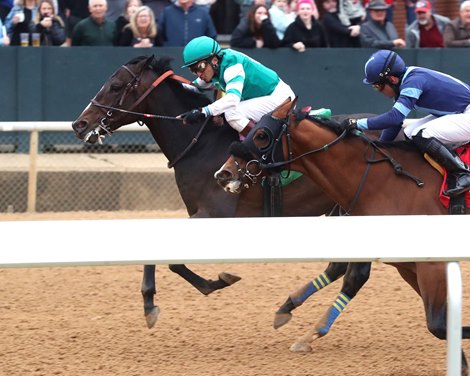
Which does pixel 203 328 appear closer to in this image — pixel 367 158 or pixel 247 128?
pixel 247 128

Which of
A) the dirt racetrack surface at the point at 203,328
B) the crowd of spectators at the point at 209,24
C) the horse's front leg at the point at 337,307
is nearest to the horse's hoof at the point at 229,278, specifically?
the dirt racetrack surface at the point at 203,328

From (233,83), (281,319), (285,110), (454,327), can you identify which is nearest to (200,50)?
(233,83)

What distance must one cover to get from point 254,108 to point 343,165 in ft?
4.55

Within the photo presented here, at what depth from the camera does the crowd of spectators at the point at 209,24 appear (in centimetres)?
1091

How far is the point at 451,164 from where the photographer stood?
5.64m

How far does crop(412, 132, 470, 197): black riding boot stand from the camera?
560 cm

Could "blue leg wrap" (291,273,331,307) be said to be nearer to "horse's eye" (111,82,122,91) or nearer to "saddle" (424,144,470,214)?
"saddle" (424,144,470,214)

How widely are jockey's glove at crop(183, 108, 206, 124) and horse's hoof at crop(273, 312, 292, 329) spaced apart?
1.26 m

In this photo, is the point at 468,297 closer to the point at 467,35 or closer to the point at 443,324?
the point at 443,324

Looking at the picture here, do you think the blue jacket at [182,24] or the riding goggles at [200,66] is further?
the blue jacket at [182,24]

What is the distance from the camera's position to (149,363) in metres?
5.96

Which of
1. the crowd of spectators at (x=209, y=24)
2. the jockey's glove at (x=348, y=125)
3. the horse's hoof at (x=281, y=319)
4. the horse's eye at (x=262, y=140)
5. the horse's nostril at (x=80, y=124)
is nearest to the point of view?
the horse's eye at (x=262, y=140)

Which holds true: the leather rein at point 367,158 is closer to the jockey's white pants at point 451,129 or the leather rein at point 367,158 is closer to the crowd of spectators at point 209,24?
the jockey's white pants at point 451,129

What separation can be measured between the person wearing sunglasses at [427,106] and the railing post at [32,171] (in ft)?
16.4
